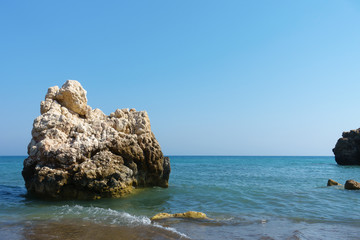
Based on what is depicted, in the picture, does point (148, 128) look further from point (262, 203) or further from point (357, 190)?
point (357, 190)

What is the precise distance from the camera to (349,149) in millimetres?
55188

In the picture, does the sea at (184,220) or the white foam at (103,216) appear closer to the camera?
the sea at (184,220)

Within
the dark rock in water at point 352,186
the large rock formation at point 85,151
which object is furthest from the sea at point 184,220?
the dark rock in water at point 352,186

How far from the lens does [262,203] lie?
14.1 meters

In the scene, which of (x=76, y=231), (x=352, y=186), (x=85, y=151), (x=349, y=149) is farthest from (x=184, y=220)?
(x=349, y=149)

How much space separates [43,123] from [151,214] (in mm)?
7886

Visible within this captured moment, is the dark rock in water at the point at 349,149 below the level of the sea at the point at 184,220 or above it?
above

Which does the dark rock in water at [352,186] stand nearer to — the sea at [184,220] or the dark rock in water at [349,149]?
the sea at [184,220]

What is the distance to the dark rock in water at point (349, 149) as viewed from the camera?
54394mm

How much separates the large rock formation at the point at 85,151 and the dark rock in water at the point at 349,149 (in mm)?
50671

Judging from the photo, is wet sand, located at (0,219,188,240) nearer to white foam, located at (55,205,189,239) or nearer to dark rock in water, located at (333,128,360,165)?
white foam, located at (55,205,189,239)

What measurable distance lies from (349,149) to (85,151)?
5660 cm

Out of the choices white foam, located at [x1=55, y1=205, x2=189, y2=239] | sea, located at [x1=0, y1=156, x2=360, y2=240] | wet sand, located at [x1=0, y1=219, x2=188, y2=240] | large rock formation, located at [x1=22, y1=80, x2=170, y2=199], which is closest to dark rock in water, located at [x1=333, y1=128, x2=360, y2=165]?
sea, located at [x1=0, y1=156, x2=360, y2=240]

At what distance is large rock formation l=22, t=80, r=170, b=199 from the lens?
13.5m
